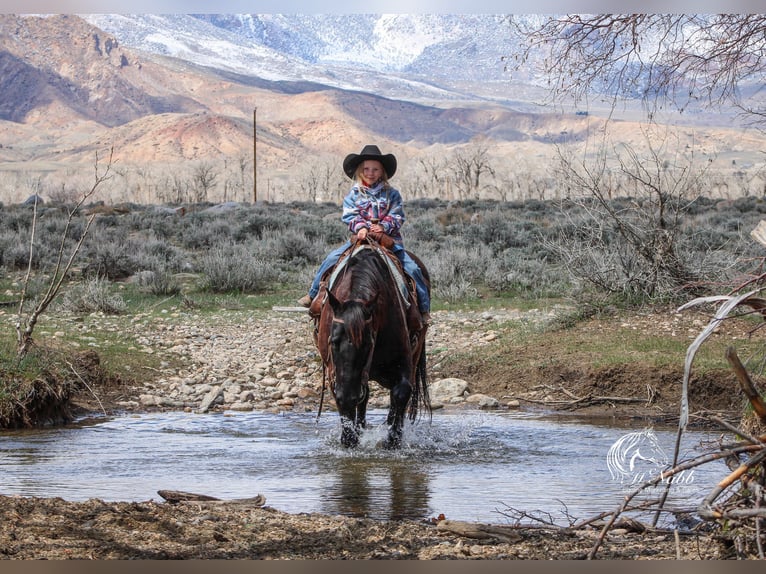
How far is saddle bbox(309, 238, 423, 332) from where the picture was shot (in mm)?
8531

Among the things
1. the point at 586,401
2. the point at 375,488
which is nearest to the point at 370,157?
the point at 375,488

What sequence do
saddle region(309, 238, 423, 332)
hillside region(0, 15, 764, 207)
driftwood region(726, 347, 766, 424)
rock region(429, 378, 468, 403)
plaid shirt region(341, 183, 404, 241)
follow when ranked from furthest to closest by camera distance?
hillside region(0, 15, 764, 207) → rock region(429, 378, 468, 403) → plaid shirt region(341, 183, 404, 241) → saddle region(309, 238, 423, 332) → driftwood region(726, 347, 766, 424)

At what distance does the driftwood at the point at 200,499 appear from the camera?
6.36m

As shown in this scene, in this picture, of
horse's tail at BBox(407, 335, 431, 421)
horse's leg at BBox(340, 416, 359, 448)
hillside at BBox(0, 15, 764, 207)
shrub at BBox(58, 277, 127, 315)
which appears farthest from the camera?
hillside at BBox(0, 15, 764, 207)

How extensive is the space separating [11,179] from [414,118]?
269 ft

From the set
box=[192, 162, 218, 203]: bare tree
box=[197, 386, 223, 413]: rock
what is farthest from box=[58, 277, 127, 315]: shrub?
box=[192, 162, 218, 203]: bare tree

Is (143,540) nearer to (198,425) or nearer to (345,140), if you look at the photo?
(198,425)

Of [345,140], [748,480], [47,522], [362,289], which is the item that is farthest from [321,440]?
[345,140]

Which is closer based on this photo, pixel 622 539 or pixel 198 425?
pixel 622 539

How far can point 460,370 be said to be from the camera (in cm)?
1288

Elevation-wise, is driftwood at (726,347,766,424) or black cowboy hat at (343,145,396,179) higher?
black cowboy hat at (343,145,396,179)

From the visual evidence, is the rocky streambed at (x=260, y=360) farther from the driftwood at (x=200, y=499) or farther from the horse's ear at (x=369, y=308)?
the driftwood at (x=200, y=499)

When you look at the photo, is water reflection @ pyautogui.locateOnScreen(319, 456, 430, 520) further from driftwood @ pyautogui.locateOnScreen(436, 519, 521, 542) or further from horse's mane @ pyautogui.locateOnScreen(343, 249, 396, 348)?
horse's mane @ pyautogui.locateOnScreen(343, 249, 396, 348)

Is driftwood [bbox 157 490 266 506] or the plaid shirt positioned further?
the plaid shirt
